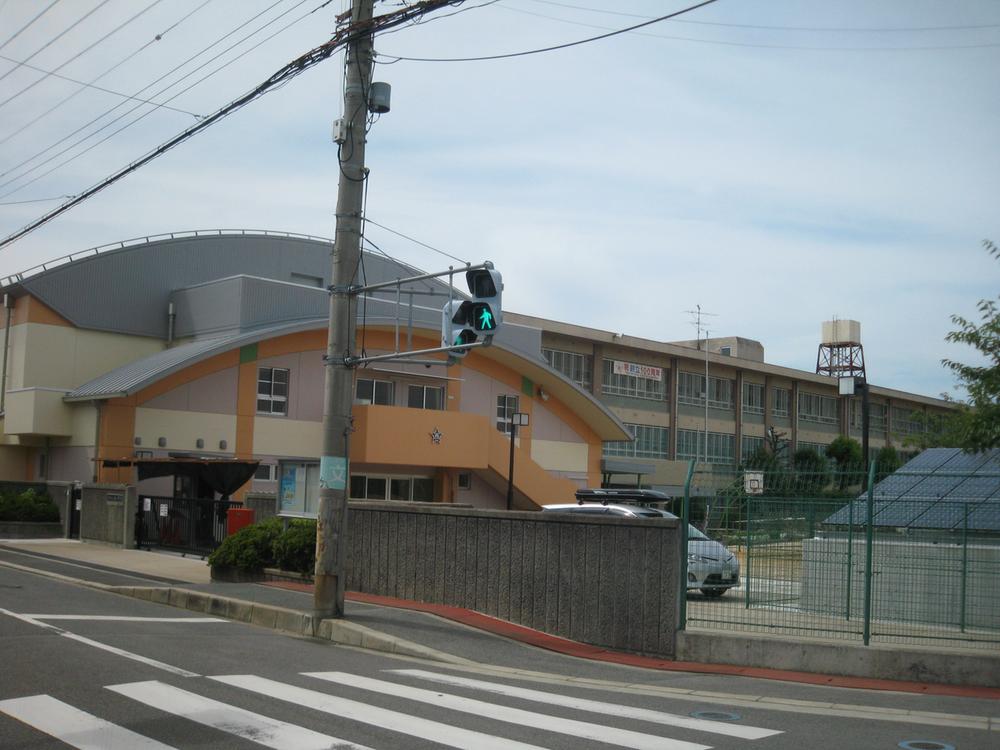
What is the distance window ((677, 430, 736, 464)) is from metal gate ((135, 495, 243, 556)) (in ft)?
135

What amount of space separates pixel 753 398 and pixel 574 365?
1800cm

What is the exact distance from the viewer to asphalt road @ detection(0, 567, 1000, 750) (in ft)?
26.2

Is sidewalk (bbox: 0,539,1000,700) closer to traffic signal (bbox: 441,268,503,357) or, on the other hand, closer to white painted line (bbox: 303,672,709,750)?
→ white painted line (bbox: 303,672,709,750)

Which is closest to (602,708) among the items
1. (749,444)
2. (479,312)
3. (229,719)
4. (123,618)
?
(229,719)

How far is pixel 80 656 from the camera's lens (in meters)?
11.1

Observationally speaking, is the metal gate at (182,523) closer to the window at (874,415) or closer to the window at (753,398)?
the window at (753,398)

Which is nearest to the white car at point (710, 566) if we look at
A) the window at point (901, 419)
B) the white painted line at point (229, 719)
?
the white painted line at point (229, 719)

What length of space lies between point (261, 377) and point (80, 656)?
27219 millimetres

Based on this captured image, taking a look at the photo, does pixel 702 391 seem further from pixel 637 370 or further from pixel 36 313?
pixel 36 313

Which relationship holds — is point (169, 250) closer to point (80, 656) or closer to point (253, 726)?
point (80, 656)

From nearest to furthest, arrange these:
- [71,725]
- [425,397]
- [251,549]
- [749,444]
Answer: [71,725] → [251,549] → [425,397] → [749,444]

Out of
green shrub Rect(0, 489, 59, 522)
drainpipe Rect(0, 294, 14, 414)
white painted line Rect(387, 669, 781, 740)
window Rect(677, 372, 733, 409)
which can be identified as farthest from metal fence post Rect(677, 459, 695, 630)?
window Rect(677, 372, 733, 409)

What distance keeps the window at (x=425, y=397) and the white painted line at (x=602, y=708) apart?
3075 centimetres

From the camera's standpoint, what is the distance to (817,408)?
76.6 meters
